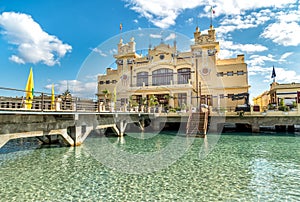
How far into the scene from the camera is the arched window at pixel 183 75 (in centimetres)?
3230

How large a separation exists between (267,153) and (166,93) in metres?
20.9

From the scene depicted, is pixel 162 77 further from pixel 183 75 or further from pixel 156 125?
pixel 156 125

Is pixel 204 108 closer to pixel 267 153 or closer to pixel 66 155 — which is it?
pixel 267 153

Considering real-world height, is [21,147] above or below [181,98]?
below

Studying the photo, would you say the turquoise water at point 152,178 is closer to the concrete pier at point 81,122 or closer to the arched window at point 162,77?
the concrete pier at point 81,122

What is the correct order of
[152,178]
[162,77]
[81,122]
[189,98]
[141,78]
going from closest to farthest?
[152,178] < [81,122] < [189,98] < [162,77] < [141,78]

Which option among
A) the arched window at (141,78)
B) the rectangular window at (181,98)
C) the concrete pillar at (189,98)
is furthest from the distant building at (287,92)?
the arched window at (141,78)

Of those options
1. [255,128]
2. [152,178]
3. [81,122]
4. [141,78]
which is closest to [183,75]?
[141,78]

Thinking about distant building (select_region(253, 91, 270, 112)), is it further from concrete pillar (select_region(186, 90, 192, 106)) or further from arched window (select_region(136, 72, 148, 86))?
arched window (select_region(136, 72, 148, 86))

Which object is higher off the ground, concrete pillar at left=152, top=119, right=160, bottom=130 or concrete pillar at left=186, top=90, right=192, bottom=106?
concrete pillar at left=186, top=90, right=192, bottom=106

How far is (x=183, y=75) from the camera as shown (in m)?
32.6

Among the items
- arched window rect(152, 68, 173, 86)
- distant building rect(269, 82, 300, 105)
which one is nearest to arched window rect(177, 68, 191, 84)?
arched window rect(152, 68, 173, 86)

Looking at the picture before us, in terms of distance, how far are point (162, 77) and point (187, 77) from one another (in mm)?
3959

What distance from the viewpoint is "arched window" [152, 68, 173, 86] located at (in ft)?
108
